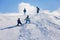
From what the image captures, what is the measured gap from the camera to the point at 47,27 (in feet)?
105

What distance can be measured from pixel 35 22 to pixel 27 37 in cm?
736

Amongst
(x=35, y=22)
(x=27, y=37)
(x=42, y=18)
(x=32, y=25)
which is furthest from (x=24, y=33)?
(x=42, y=18)

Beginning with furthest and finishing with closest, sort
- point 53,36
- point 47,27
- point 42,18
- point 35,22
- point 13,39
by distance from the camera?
point 42,18 < point 35,22 < point 47,27 < point 53,36 < point 13,39

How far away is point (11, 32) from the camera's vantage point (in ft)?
95.3

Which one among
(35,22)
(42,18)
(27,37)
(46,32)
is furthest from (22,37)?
(42,18)

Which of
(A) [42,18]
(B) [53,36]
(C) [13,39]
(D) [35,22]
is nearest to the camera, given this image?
Answer: (C) [13,39]

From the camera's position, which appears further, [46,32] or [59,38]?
[46,32]

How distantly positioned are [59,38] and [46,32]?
3.02 m

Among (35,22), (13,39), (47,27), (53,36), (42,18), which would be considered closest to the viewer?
(13,39)

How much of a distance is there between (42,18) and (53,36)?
373 inches

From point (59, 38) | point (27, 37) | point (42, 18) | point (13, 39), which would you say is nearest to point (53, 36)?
point (59, 38)

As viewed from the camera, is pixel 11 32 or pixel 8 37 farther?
pixel 11 32

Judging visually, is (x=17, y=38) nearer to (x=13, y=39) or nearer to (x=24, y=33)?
(x=13, y=39)

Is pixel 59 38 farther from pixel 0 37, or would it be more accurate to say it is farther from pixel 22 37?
pixel 0 37
